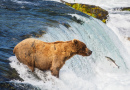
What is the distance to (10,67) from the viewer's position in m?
4.64

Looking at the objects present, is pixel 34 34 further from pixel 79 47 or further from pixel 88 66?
pixel 79 47

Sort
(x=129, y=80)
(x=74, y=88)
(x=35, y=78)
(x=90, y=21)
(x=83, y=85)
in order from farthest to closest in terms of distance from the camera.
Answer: (x=90, y=21)
(x=129, y=80)
(x=83, y=85)
(x=74, y=88)
(x=35, y=78)

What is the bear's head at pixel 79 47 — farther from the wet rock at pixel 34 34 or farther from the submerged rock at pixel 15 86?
the wet rock at pixel 34 34

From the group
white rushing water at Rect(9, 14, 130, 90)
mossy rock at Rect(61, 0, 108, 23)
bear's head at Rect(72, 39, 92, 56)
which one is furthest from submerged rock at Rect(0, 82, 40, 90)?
mossy rock at Rect(61, 0, 108, 23)

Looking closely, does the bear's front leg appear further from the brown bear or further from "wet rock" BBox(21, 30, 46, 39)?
"wet rock" BBox(21, 30, 46, 39)

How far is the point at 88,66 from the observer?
7.89 m

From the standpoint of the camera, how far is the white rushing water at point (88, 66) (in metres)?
4.63

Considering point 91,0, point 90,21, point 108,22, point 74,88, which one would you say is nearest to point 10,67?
point 74,88

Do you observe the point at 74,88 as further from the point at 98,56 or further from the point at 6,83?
the point at 98,56

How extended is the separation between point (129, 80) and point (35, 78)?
15.3ft

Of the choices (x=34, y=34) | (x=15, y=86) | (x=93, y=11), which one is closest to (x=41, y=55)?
(x=15, y=86)

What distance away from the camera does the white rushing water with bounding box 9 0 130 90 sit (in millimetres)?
4630

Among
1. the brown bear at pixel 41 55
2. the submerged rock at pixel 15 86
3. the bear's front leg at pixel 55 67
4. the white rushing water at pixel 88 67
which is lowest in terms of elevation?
the white rushing water at pixel 88 67

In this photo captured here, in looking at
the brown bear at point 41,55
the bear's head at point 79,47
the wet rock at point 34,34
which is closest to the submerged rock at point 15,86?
the brown bear at point 41,55
